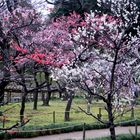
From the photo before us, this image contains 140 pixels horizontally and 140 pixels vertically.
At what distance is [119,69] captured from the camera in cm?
1161

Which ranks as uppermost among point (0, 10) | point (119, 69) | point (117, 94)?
point (0, 10)

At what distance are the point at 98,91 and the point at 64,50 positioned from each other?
5.90 m

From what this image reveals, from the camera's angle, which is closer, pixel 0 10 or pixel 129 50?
pixel 129 50

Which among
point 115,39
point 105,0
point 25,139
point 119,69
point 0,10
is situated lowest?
point 25,139

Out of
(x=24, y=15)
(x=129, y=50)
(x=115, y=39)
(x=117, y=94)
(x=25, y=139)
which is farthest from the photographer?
(x=24, y=15)

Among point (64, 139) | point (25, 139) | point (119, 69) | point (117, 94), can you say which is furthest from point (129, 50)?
point (25, 139)

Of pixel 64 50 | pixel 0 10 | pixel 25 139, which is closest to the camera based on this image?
pixel 0 10

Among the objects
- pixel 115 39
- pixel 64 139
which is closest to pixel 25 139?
pixel 64 139

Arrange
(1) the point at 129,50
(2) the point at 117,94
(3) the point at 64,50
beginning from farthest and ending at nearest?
(3) the point at 64,50 < (1) the point at 129,50 < (2) the point at 117,94

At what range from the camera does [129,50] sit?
1249cm

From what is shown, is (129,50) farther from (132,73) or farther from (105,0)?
(105,0)

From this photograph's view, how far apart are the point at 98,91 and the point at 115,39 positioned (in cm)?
217

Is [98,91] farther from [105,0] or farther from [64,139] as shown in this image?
[105,0]

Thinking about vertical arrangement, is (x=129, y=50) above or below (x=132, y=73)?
above
